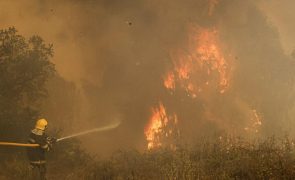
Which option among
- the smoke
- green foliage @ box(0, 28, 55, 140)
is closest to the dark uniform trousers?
green foliage @ box(0, 28, 55, 140)

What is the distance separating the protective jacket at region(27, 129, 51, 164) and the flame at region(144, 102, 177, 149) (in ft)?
22.4

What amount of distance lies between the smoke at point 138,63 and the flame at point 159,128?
34 cm

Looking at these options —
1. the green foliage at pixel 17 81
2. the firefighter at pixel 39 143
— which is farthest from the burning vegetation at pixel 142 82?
the firefighter at pixel 39 143

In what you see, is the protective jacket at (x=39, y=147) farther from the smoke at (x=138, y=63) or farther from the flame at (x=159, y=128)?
the flame at (x=159, y=128)

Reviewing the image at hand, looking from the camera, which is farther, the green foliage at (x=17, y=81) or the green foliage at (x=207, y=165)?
the green foliage at (x=17, y=81)

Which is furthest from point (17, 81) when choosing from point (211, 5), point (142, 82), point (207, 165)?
point (211, 5)

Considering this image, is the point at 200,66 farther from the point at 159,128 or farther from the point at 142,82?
the point at 159,128

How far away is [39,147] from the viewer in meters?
9.22

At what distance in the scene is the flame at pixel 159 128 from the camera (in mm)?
15636

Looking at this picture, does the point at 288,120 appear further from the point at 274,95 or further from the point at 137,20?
the point at 137,20

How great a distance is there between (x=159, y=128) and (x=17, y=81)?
7.01 meters

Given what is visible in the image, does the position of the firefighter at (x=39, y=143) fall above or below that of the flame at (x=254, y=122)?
below

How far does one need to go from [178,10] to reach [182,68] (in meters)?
3.98

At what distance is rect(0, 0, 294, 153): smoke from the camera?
639 inches
